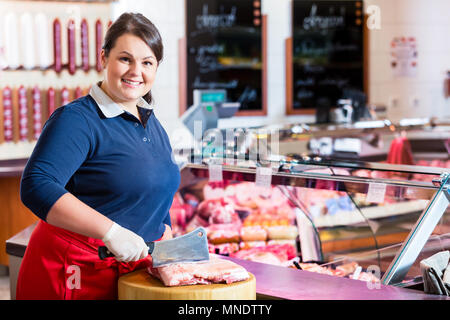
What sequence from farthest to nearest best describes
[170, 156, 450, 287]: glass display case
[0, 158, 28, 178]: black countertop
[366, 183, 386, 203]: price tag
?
[0, 158, 28, 178]: black countertop, [366, 183, 386, 203]: price tag, [170, 156, 450, 287]: glass display case

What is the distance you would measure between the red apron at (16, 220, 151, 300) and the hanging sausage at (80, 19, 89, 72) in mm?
4002

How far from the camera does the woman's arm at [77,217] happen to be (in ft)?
5.21

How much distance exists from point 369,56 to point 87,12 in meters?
3.41

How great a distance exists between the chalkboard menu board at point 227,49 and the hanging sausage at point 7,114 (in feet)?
5.88

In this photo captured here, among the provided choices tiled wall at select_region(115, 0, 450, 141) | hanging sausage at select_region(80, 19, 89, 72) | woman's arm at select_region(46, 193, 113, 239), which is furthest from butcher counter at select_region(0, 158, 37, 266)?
woman's arm at select_region(46, 193, 113, 239)

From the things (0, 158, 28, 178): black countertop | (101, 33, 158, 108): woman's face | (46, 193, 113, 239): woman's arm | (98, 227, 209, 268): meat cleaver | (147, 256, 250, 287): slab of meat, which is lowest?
(0, 158, 28, 178): black countertop

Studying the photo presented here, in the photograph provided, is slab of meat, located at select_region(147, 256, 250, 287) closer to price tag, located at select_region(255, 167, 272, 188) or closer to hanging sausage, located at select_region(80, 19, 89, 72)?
price tag, located at select_region(255, 167, 272, 188)

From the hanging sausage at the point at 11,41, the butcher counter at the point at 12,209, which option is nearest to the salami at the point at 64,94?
the hanging sausage at the point at 11,41

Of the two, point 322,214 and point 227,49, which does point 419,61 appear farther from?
point 322,214

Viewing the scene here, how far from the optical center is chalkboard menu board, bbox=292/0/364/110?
702 cm

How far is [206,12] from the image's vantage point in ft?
21.2

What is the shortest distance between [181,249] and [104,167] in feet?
1.09
